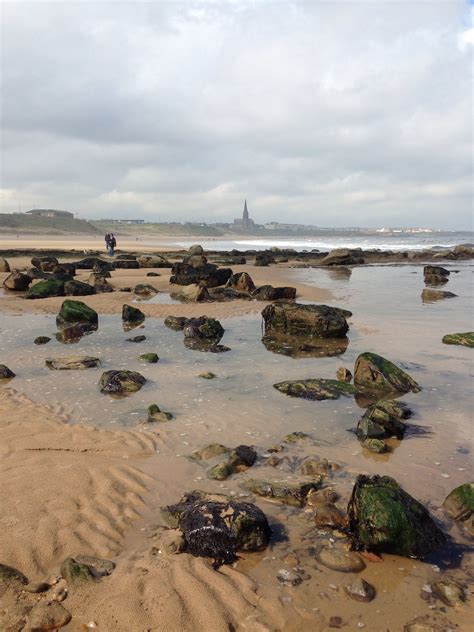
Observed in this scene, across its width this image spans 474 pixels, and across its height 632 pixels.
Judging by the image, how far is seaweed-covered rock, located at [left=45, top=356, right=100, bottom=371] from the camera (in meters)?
10.7

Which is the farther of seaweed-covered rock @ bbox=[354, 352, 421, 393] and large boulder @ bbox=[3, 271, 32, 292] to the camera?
large boulder @ bbox=[3, 271, 32, 292]

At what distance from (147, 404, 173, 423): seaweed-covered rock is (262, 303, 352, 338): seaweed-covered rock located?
7.44 meters

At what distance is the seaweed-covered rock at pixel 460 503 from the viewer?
5.23 metres

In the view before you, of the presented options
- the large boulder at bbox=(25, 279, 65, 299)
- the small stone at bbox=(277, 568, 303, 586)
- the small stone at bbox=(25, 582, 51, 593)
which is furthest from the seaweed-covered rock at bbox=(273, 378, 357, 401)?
the large boulder at bbox=(25, 279, 65, 299)

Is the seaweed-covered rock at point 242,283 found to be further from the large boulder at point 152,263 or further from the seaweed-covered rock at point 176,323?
the large boulder at point 152,263

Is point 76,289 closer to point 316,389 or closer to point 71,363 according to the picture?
point 71,363

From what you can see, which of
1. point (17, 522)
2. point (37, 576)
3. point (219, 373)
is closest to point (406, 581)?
point (37, 576)

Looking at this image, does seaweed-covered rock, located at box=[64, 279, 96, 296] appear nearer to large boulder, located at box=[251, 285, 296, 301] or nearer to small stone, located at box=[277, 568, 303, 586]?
large boulder, located at box=[251, 285, 296, 301]

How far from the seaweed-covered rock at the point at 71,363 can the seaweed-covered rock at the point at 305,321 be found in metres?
6.07

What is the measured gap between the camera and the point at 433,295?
23906 mm

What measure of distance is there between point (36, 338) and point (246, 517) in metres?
10.5

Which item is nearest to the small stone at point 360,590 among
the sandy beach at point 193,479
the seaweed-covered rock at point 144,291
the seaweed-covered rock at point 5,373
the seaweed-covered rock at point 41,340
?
the sandy beach at point 193,479

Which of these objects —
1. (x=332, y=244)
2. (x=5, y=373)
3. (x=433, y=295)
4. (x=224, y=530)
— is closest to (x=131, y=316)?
(x=5, y=373)

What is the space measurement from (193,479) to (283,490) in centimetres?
120
